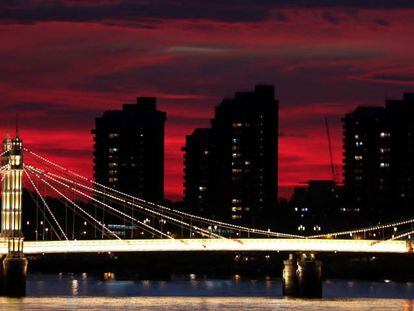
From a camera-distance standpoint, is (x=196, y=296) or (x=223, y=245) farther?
(x=196, y=296)

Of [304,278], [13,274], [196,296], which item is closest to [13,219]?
[13,274]

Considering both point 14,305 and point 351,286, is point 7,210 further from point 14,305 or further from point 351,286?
point 351,286

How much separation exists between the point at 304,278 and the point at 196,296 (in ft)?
28.2

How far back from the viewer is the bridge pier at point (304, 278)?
147625 mm

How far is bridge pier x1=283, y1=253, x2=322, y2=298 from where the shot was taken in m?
148

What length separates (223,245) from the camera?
452ft

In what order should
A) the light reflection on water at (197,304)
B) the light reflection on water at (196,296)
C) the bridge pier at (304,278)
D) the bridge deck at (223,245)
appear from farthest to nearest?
the bridge pier at (304,278)
the bridge deck at (223,245)
the light reflection on water at (196,296)
the light reflection on water at (197,304)

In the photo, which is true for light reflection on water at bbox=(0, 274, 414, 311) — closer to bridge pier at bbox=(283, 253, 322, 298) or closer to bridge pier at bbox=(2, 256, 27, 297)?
bridge pier at bbox=(283, 253, 322, 298)

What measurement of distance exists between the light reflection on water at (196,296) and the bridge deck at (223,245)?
12.5ft

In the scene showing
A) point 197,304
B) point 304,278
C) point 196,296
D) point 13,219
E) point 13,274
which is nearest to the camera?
point 197,304

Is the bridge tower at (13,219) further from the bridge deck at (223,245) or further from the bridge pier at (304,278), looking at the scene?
the bridge pier at (304,278)

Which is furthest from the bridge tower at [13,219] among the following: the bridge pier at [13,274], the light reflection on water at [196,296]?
the light reflection on water at [196,296]

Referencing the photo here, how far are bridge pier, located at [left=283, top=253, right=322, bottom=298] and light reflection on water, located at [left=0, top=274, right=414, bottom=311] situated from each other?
121cm

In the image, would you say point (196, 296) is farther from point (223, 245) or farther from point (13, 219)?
point (13, 219)
